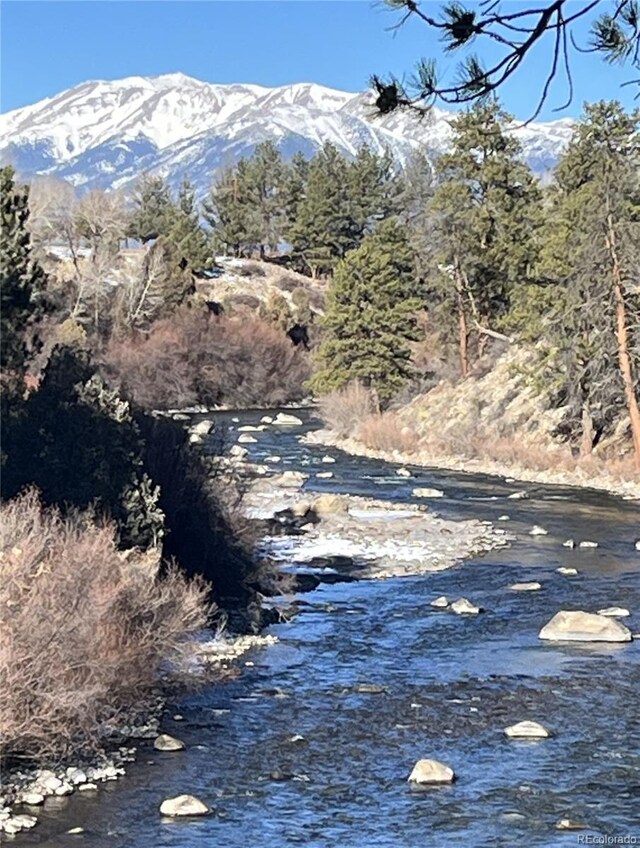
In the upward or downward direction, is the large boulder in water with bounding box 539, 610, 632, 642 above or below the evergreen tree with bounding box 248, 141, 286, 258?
below

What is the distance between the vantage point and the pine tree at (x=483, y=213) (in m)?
42.4

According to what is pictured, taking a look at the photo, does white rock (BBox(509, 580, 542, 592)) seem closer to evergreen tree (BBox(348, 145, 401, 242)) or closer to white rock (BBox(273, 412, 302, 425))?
white rock (BBox(273, 412, 302, 425))

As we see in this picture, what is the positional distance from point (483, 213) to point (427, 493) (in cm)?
1539

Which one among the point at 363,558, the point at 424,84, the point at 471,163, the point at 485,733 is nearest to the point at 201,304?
the point at 471,163

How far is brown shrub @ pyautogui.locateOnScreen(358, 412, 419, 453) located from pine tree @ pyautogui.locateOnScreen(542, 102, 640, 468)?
5838mm

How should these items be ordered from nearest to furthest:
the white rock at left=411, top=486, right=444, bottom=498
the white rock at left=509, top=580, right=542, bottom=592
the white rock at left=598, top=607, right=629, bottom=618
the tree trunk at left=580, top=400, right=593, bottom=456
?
the white rock at left=598, top=607, right=629, bottom=618, the white rock at left=509, top=580, right=542, bottom=592, the white rock at left=411, top=486, right=444, bottom=498, the tree trunk at left=580, top=400, right=593, bottom=456

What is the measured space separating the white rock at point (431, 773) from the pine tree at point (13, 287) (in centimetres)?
751

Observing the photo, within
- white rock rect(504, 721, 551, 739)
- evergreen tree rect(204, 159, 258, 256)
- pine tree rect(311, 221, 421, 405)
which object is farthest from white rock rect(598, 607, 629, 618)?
evergreen tree rect(204, 159, 258, 256)

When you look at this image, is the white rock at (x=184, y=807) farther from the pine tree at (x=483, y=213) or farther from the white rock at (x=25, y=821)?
the pine tree at (x=483, y=213)

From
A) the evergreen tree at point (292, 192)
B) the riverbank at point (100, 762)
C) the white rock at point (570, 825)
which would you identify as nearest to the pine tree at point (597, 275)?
the riverbank at point (100, 762)

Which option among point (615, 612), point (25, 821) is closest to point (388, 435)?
point (615, 612)

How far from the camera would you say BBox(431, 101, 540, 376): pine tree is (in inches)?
1670

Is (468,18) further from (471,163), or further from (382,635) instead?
(471,163)

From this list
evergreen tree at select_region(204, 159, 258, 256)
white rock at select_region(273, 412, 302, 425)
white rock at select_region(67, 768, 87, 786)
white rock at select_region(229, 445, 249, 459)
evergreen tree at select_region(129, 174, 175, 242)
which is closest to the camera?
white rock at select_region(67, 768, 87, 786)
